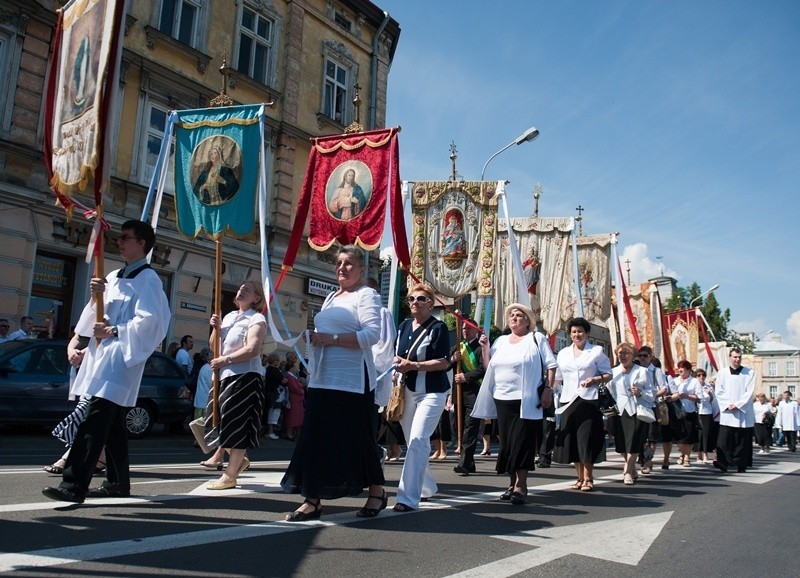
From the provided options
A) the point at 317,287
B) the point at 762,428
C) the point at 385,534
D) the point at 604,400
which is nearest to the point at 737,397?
the point at 604,400

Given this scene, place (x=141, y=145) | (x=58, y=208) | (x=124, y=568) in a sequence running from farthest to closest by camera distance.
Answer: (x=141, y=145) < (x=58, y=208) < (x=124, y=568)

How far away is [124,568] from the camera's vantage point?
11.1 feet

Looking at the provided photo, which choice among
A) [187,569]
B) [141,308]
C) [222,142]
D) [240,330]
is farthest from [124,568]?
[222,142]

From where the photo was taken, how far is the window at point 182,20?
1825 centimetres

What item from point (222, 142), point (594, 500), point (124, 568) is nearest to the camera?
point (124, 568)

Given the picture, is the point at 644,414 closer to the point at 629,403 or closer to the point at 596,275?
the point at 629,403

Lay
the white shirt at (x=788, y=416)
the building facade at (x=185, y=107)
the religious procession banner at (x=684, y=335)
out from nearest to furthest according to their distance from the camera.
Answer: the building facade at (x=185, y=107) → the religious procession banner at (x=684, y=335) → the white shirt at (x=788, y=416)

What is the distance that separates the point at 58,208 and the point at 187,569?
13571 millimetres

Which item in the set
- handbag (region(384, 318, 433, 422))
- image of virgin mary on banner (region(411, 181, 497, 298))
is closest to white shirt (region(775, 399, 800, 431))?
image of virgin mary on banner (region(411, 181, 497, 298))

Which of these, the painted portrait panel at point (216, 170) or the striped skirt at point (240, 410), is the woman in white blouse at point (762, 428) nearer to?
the painted portrait panel at point (216, 170)

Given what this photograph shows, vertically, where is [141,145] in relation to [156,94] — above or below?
below

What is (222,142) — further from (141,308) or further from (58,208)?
(58,208)

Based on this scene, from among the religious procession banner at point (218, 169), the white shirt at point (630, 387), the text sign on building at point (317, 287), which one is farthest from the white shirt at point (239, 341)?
the text sign on building at point (317, 287)

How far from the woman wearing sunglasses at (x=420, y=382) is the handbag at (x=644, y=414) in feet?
14.0
